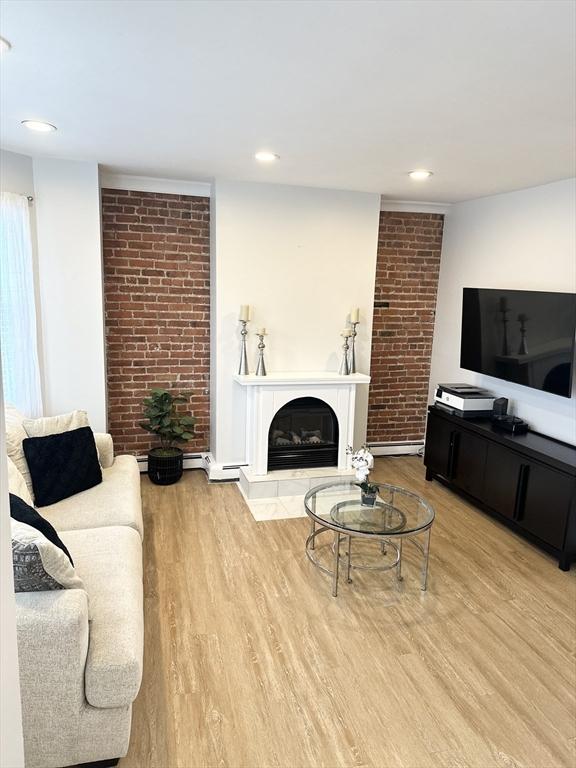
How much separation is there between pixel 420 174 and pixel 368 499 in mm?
2341

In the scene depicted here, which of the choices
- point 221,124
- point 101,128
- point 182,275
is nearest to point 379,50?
point 221,124

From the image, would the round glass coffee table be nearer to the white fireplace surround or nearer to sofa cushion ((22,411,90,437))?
the white fireplace surround

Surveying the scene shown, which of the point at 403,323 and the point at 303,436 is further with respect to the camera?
the point at 403,323

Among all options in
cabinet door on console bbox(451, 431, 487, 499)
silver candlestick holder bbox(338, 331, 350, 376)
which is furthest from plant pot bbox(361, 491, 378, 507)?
silver candlestick holder bbox(338, 331, 350, 376)

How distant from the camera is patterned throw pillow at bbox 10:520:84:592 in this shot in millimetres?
1840

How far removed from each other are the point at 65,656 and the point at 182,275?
11.7ft

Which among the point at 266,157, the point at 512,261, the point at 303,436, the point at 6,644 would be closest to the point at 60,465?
the point at 303,436

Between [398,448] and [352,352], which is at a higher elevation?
[352,352]

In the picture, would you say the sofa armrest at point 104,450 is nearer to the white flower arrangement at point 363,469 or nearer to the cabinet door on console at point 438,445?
the white flower arrangement at point 363,469

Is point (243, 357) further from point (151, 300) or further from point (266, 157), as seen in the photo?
point (266, 157)

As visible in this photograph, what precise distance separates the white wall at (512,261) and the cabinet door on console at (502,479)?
0.42m

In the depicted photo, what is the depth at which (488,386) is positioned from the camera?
4781mm

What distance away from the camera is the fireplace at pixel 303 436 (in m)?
4.77

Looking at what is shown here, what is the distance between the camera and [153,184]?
457 cm
